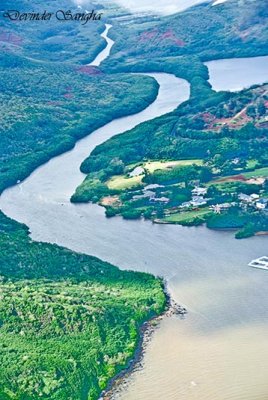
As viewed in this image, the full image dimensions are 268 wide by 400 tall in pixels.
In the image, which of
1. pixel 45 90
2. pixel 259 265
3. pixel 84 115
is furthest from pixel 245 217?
pixel 45 90

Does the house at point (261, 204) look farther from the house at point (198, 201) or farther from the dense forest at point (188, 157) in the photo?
the house at point (198, 201)

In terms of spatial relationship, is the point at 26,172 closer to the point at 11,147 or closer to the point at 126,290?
the point at 11,147

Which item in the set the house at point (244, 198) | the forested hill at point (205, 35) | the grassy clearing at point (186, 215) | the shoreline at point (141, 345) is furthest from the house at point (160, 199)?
the forested hill at point (205, 35)

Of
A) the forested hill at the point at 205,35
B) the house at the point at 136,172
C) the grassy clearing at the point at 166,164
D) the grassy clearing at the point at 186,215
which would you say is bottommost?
the forested hill at the point at 205,35

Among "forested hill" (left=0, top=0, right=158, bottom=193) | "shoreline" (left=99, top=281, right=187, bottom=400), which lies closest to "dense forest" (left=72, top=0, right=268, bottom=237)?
"forested hill" (left=0, top=0, right=158, bottom=193)

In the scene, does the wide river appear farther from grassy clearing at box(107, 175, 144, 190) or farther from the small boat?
grassy clearing at box(107, 175, 144, 190)

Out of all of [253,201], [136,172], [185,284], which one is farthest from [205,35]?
[185,284]
